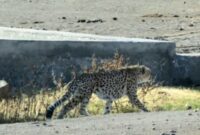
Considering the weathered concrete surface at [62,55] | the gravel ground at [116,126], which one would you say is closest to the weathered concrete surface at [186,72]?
the weathered concrete surface at [62,55]

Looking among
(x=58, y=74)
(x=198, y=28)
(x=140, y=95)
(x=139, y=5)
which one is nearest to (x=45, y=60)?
(x=58, y=74)

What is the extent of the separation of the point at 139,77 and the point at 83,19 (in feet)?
38.8

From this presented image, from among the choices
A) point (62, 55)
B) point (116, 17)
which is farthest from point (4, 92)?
point (116, 17)

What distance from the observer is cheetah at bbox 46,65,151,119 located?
40.8 feet

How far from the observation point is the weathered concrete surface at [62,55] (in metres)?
15.5

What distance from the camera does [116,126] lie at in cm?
1032

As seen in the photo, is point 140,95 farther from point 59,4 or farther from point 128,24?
point 59,4

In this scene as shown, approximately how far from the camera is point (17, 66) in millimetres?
15547

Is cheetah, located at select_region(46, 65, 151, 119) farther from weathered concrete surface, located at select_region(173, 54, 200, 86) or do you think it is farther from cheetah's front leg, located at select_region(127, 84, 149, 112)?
weathered concrete surface, located at select_region(173, 54, 200, 86)

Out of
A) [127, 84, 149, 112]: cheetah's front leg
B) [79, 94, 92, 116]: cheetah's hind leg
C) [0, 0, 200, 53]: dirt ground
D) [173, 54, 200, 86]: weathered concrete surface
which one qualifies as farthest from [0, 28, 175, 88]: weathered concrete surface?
[0, 0, 200, 53]: dirt ground

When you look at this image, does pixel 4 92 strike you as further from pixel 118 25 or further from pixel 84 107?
pixel 118 25

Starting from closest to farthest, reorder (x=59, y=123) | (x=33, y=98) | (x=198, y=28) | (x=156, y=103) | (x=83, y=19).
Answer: (x=59, y=123)
(x=33, y=98)
(x=156, y=103)
(x=198, y=28)
(x=83, y=19)

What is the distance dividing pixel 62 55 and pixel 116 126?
18.5 feet

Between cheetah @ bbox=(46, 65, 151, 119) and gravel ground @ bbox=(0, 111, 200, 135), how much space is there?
1.20 meters
